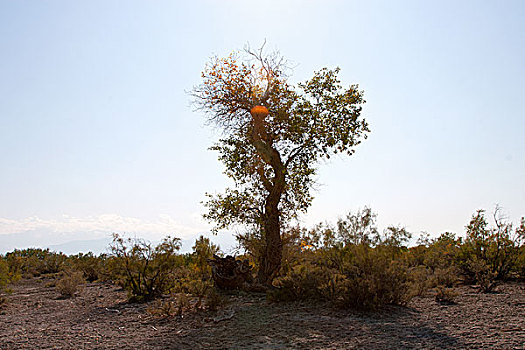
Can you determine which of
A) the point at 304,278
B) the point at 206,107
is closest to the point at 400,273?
the point at 304,278

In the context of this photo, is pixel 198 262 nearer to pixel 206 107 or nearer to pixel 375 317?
pixel 206 107

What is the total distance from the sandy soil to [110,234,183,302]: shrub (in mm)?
790

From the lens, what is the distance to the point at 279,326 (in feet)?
20.2

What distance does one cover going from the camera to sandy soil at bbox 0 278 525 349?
17.0 feet

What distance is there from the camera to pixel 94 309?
8.53m

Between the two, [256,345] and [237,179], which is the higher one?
[237,179]

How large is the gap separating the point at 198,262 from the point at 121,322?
5043 millimetres

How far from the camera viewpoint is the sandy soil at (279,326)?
5.17 meters

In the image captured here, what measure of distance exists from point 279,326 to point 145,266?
4.43 m

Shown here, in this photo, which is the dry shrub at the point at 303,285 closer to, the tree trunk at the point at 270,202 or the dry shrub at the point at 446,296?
the tree trunk at the point at 270,202

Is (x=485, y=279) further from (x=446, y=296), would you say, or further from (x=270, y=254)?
(x=270, y=254)

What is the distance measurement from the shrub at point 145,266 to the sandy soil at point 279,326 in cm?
79

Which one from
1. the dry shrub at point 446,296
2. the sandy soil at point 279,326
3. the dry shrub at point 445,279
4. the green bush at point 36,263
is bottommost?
the sandy soil at point 279,326

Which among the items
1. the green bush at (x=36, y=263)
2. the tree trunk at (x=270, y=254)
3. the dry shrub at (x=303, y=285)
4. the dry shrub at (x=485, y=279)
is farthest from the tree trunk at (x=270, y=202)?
the green bush at (x=36, y=263)
